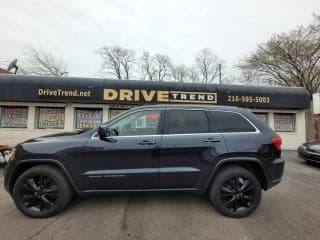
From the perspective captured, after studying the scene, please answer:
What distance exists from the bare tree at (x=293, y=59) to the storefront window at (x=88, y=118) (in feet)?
46.5

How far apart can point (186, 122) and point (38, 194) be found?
2813 millimetres

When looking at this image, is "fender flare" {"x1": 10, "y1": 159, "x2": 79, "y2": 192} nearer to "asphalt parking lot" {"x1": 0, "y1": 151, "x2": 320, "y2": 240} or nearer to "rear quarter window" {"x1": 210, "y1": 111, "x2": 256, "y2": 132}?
"asphalt parking lot" {"x1": 0, "y1": 151, "x2": 320, "y2": 240}

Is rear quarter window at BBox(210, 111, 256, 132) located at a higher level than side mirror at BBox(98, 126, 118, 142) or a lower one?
higher

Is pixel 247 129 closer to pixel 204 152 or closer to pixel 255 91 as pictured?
pixel 204 152

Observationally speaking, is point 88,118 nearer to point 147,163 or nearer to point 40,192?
point 40,192

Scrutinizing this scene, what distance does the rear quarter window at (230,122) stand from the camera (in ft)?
11.9

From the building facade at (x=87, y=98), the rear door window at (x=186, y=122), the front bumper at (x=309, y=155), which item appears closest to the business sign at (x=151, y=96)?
the building facade at (x=87, y=98)

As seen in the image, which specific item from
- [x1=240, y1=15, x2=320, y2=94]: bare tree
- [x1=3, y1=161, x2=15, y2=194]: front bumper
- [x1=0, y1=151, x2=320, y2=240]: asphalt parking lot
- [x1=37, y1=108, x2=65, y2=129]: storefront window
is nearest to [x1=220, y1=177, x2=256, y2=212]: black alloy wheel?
[x1=0, y1=151, x2=320, y2=240]: asphalt parking lot

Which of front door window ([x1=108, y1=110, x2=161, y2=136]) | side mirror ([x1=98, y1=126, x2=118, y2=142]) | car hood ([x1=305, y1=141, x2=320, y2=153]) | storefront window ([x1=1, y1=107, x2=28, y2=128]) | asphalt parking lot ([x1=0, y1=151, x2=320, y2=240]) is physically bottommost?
asphalt parking lot ([x1=0, y1=151, x2=320, y2=240])

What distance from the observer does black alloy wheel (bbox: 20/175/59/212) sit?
3352mm

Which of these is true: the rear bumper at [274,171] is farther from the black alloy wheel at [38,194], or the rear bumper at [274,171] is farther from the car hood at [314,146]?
the car hood at [314,146]

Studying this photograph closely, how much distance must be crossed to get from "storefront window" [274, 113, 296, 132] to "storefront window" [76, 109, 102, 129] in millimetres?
10417

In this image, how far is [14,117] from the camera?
34.6 ft

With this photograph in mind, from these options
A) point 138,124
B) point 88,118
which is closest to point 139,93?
point 88,118
